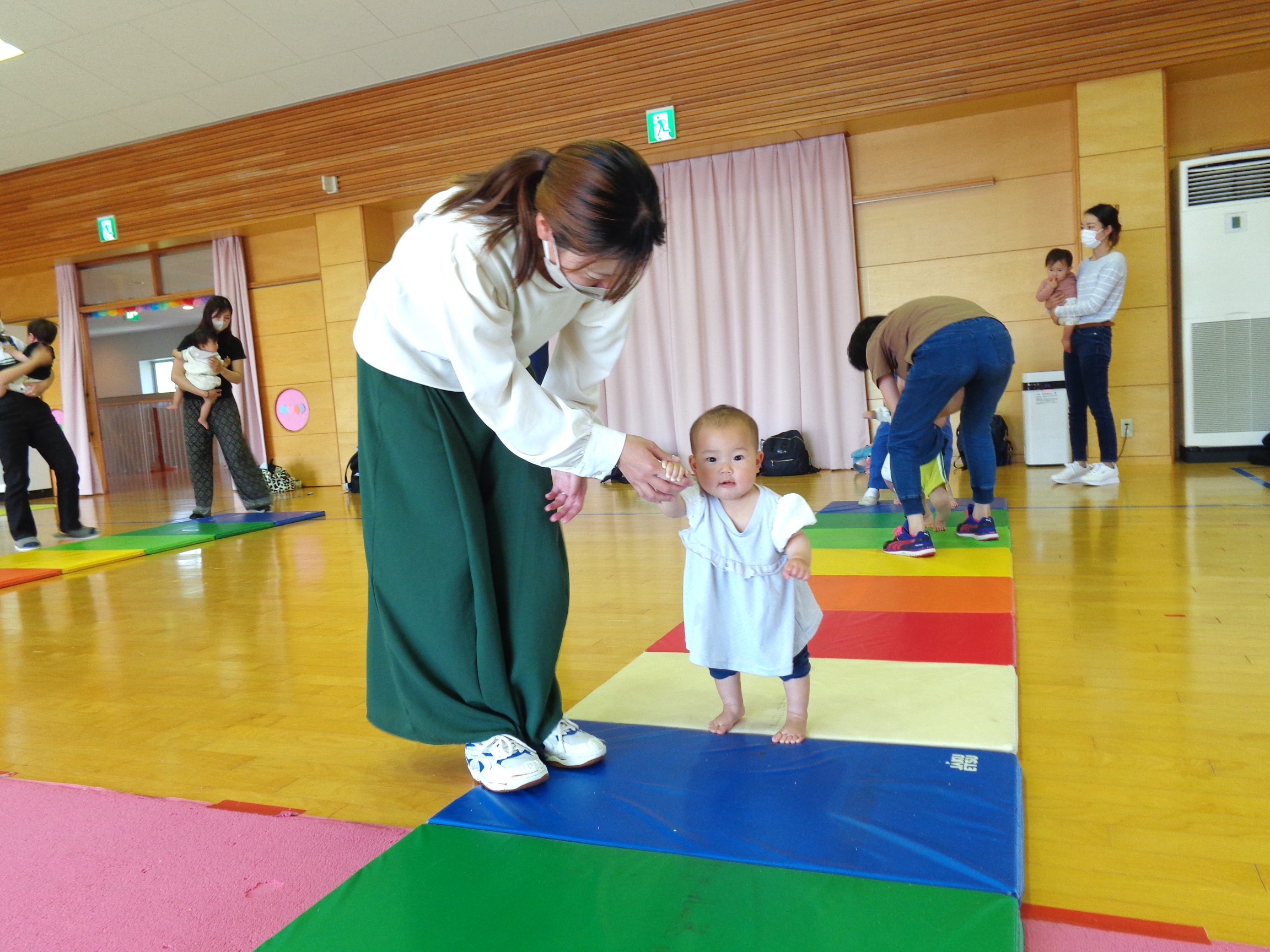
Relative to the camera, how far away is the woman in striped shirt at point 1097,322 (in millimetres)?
4680

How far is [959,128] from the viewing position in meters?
6.41

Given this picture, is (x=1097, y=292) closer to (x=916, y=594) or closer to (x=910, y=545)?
(x=910, y=545)

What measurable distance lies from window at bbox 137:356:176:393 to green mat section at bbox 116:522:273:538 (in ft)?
37.7

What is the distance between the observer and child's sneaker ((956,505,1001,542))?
3.37m

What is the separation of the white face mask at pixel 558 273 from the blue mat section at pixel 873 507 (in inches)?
119

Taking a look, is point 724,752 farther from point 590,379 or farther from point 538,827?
A: point 590,379

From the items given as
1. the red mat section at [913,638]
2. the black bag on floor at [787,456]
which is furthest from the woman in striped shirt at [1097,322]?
the red mat section at [913,638]

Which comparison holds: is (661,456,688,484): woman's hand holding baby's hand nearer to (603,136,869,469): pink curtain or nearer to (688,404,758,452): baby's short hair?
(688,404,758,452): baby's short hair

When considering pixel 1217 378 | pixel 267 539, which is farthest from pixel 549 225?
pixel 1217 378

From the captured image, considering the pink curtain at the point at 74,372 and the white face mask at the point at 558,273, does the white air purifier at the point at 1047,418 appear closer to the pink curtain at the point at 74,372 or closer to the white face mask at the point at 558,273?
the white face mask at the point at 558,273

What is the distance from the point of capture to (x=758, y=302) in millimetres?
7012

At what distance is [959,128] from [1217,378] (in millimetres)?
2477

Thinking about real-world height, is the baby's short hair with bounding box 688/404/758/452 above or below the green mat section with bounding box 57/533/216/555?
above

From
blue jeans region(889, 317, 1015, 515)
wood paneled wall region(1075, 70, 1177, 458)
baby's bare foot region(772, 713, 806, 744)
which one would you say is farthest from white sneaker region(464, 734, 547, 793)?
wood paneled wall region(1075, 70, 1177, 458)
